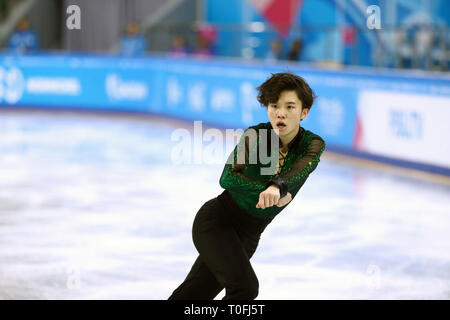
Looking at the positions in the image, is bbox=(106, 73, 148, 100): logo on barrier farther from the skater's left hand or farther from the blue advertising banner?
the skater's left hand

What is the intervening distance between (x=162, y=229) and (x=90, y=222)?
2.73 ft

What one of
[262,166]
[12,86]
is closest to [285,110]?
[262,166]

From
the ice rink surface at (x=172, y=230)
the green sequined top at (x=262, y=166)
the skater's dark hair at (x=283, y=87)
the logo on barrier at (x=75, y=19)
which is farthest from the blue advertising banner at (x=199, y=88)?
the skater's dark hair at (x=283, y=87)

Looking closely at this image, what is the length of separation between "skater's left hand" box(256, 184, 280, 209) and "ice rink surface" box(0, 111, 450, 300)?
2.58m

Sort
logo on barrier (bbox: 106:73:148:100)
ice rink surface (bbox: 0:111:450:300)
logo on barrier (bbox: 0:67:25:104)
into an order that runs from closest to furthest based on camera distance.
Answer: ice rink surface (bbox: 0:111:450:300), logo on barrier (bbox: 0:67:25:104), logo on barrier (bbox: 106:73:148:100)

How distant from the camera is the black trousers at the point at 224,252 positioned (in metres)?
3.64

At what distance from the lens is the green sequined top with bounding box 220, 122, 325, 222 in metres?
3.72

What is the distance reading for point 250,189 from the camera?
146 inches

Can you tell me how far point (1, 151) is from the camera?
1352 centimetres

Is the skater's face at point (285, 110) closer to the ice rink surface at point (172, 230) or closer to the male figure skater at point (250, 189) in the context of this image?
the male figure skater at point (250, 189)

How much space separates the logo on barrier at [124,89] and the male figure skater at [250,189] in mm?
15638

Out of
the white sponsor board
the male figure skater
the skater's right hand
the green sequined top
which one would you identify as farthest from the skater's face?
the white sponsor board

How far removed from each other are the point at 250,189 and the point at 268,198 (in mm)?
267

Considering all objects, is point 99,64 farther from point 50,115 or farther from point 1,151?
point 1,151
